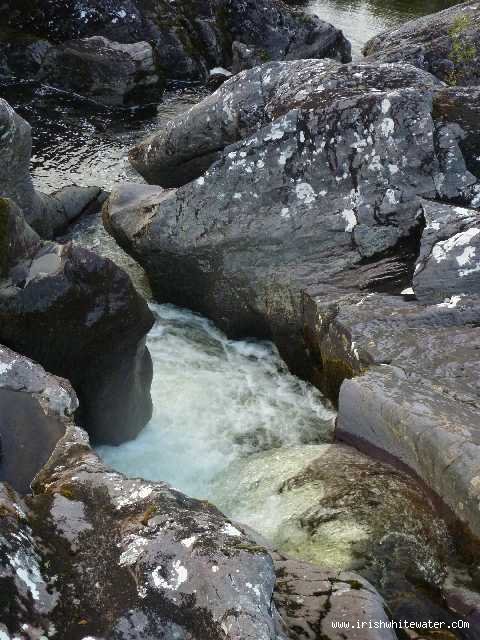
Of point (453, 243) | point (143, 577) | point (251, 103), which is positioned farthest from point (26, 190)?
point (143, 577)

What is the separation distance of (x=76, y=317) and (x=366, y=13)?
1073 inches

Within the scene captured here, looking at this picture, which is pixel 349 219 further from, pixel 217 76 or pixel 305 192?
pixel 217 76

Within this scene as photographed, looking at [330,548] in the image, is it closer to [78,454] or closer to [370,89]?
[78,454]

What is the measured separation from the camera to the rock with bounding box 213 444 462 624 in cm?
595

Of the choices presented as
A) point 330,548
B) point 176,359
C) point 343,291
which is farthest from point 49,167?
point 330,548

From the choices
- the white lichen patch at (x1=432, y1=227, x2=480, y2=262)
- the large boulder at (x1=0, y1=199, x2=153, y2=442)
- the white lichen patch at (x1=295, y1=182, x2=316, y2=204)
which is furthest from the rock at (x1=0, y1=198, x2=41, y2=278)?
the white lichen patch at (x1=432, y1=227, x2=480, y2=262)

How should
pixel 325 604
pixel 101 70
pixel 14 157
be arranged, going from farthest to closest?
1. pixel 101 70
2. pixel 14 157
3. pixel 325 604

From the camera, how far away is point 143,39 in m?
20.8

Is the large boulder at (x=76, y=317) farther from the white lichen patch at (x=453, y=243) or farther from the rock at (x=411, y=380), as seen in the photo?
the white lichen patch at (x=453, y=243)

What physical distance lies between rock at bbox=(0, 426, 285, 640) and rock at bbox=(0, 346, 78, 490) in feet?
2.35

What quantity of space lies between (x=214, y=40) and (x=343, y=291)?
1566 cm

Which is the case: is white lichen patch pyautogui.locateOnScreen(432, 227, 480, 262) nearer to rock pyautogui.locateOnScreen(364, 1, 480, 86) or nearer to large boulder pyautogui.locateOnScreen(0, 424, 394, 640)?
large boulder pyautogui.locateOnScreen(0, 424, 394, 640)

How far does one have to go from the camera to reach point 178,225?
33.9ft

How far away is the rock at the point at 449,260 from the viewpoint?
8281 millimetres
